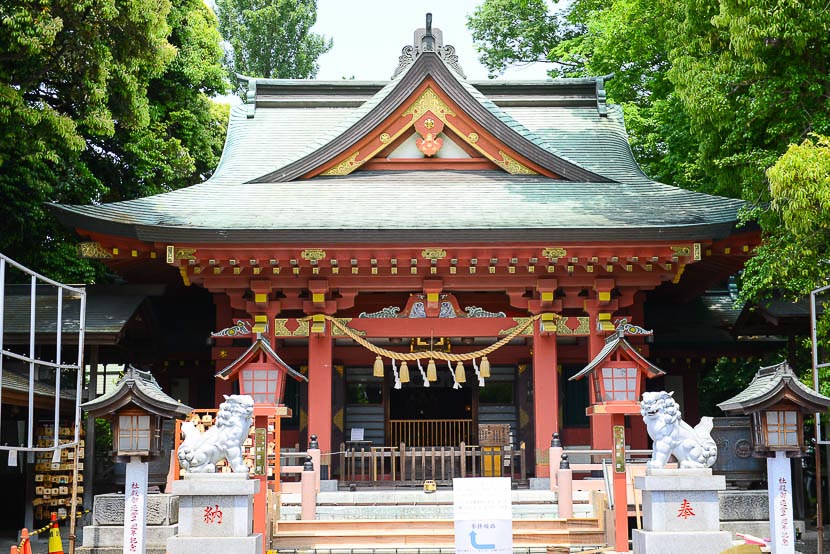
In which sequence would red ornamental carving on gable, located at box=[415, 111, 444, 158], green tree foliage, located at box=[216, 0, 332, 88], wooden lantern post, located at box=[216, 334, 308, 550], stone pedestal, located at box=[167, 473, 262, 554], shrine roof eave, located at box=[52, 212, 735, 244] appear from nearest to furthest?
1. stone pedestal, located at box=[167, 473, 262, 554]
2. wooden lantern post, located at box=[216, 334, 308, 550]
3. shrine roof eave, located at box=[52, 212, 735, 244]
4. red ornamental carving on gable, located at box=[415, 111, 444, 158]
5. green tree foliage, located at box=[216, 0, 332, 88]

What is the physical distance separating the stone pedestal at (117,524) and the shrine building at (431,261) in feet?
11.3

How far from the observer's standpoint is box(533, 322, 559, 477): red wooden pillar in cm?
1502

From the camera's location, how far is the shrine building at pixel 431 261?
14.8 metres

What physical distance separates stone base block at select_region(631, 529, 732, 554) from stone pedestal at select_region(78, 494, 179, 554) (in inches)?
226

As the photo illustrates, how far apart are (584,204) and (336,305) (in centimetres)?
440

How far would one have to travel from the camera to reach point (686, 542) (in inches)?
410

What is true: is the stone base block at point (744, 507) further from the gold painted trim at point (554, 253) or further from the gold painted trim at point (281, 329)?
the gold painted trim at point (281, 329)

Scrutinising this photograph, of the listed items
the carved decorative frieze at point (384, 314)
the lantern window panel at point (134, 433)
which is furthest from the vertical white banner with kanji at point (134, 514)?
the carved decorative frieze at point (384, 314)

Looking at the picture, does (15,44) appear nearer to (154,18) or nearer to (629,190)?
(154,18)

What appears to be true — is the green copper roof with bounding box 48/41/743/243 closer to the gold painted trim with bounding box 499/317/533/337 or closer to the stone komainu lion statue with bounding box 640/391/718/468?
the gold painted trim with bounding box 499/317/533/337

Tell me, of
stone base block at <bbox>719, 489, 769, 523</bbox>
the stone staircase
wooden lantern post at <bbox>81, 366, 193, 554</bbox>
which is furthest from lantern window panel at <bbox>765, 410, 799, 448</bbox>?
wooden lantern post at <bbox>81, 366, 193, 554</bbox>

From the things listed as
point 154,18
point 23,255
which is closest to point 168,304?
point 23,255

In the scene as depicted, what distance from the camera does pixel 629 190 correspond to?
16922mm

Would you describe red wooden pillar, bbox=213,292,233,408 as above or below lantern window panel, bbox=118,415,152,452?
→ above
